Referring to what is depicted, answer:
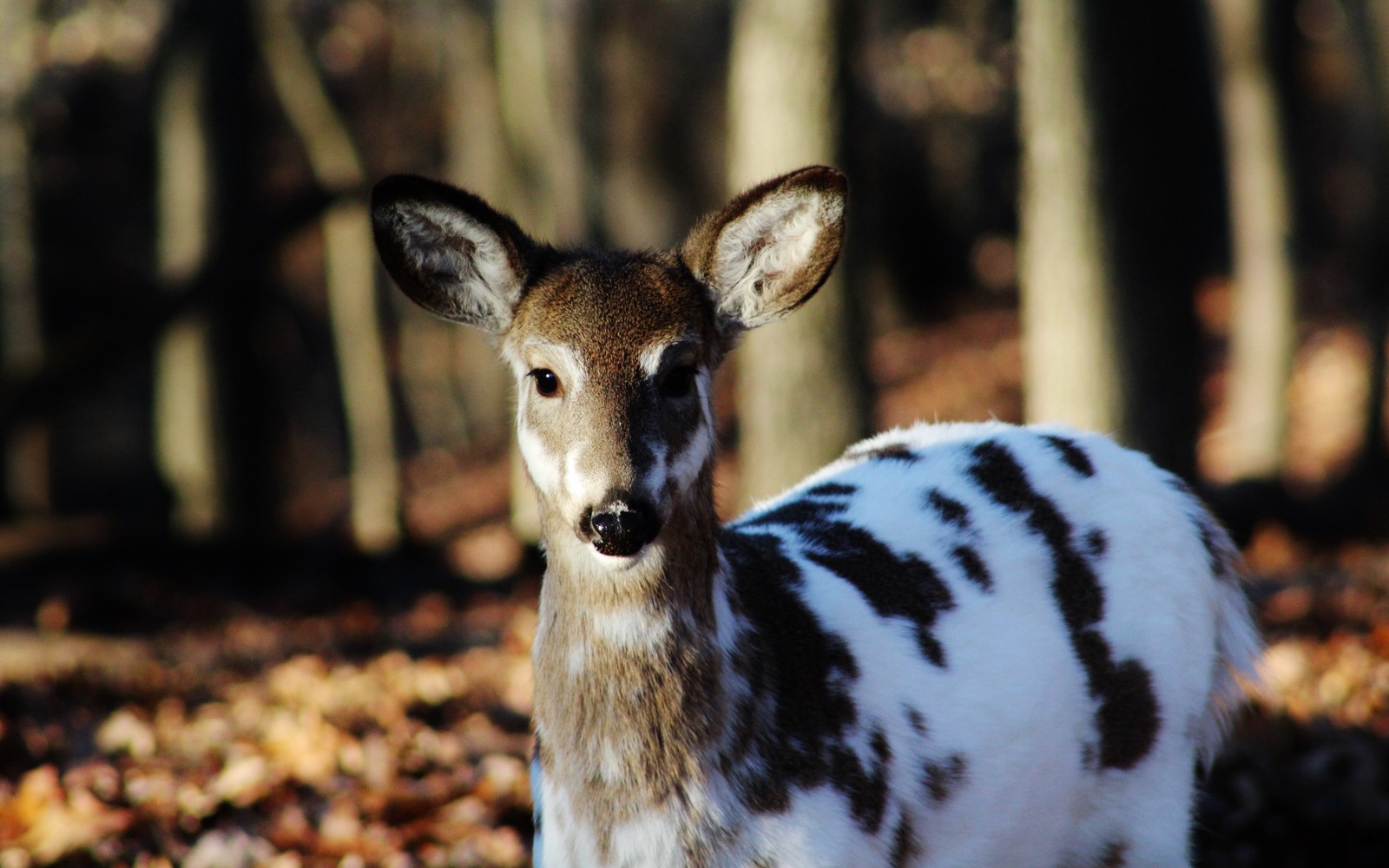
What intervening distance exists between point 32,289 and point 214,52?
4455mm

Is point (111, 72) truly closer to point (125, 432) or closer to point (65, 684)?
point (125, 432)

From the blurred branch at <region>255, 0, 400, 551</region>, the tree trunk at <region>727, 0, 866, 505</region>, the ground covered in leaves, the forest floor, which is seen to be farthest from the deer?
the blurred branch at <region>255, 0, 400, 551</region>

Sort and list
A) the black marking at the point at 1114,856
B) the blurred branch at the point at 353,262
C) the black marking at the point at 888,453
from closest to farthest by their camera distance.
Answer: the black marking at the point at 1114,856 → the black marking at the point at 888,453 → the blurred branch at the point at 353,262

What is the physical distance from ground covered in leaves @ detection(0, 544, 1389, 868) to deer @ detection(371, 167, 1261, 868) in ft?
2.93

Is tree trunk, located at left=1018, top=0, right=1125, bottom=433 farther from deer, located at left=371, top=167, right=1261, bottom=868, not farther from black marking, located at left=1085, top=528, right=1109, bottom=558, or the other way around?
black marking, located at left=1085, top=528, right=1109, bottom=558

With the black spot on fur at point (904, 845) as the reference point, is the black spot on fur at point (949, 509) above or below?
above

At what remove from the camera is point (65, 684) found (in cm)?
817

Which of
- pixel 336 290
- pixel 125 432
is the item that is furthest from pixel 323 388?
pixel 336 290

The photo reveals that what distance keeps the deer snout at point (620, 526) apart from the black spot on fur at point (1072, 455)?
185cm

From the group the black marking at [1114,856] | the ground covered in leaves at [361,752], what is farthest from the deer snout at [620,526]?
the ground covered in leaves at [361,752]

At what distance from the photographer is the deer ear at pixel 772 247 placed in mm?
4176

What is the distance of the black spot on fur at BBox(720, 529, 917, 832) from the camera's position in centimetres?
385

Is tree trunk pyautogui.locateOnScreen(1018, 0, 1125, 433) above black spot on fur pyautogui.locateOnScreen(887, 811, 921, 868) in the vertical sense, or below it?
above

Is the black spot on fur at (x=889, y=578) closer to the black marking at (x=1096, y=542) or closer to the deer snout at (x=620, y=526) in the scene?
the black marking at (x=1096, y=542)
